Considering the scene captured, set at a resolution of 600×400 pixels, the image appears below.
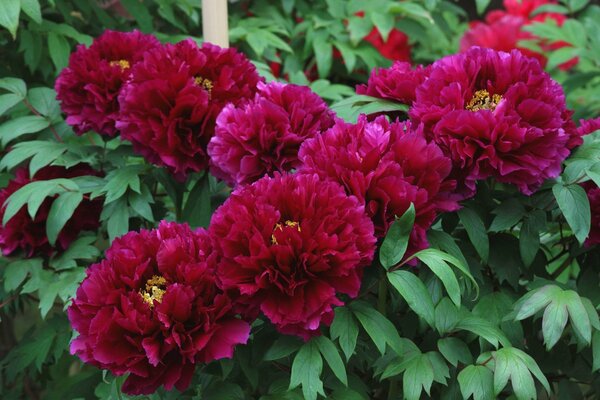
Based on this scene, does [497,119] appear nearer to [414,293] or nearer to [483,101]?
[483,101]

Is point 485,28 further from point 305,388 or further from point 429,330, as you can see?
point 305,388

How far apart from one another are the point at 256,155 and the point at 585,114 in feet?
5.01

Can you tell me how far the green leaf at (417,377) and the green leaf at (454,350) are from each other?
3cm

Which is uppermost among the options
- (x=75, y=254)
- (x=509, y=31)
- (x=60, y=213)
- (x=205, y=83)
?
(x=205, y=83)

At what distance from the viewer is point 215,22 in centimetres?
170

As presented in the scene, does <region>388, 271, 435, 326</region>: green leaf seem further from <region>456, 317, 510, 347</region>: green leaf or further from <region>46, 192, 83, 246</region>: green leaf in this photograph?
<region>46, 192, 83, 246</region>: green leaf

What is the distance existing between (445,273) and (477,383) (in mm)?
158

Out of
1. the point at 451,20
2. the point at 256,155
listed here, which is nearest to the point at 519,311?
the point at 256,155

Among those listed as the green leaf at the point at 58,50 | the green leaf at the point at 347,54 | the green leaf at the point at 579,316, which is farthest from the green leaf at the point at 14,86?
the green leaf at the point at 579,316

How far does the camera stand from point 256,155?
1.35m

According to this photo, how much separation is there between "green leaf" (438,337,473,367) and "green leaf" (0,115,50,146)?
93 cm

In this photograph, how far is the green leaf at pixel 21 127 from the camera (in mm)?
1729

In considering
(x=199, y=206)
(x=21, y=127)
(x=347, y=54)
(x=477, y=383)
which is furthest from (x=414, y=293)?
(x=347, y=54)

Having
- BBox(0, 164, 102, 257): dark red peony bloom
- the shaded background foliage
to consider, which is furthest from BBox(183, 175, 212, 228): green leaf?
BBox(0, 164, 102, 257): dark red peony bloom
